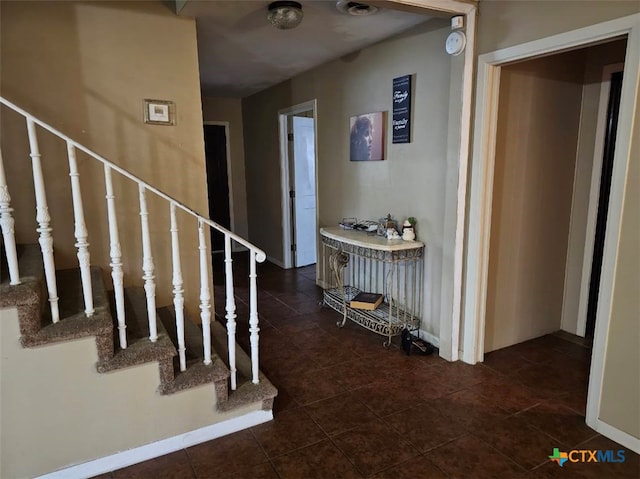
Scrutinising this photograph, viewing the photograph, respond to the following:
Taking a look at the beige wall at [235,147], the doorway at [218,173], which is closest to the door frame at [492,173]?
the doorway at [218,173]

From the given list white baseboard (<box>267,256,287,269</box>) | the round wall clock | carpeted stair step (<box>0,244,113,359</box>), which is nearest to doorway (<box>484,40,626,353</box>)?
the round wall clock

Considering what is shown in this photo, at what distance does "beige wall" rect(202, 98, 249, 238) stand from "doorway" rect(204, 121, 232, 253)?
60mm

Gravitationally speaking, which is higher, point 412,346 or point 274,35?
point 274,35

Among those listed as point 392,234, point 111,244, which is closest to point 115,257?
point 111,244

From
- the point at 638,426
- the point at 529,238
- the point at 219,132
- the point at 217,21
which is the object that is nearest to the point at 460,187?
the point at 529,238

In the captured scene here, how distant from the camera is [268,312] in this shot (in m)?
3.84

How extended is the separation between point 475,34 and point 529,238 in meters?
1.45

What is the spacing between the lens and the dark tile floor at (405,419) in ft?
6.18

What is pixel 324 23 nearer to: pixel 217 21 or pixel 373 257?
pixel 217 21

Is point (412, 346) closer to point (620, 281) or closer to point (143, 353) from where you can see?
point (620, 281)

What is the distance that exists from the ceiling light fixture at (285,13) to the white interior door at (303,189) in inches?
97.8

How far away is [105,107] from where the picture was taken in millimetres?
2479

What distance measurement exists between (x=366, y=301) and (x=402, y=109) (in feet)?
4.93

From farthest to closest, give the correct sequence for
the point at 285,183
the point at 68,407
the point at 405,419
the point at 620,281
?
the point at 285,183 → the point at 405,419 → the point at 620,281 → the point at 68,407
